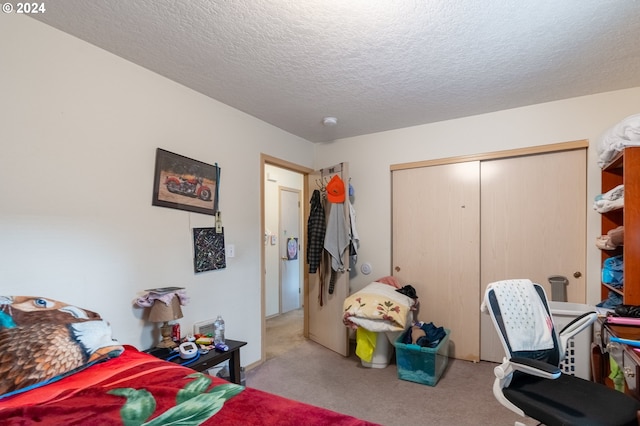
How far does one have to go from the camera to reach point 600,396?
1.50 metres

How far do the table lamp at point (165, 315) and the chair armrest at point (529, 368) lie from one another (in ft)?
6.33

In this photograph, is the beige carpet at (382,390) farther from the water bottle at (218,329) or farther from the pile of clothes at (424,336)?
the water bottle at (218,329)

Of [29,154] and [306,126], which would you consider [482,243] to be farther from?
[29,154]

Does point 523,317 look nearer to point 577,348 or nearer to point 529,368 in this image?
point 529,368

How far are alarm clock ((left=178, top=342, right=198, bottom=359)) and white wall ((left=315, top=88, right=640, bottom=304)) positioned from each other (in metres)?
2.10

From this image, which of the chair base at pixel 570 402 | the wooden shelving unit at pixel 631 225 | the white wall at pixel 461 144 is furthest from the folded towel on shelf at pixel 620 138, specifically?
the chair base at pixel 570 402

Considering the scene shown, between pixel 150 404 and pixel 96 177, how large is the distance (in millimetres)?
1445

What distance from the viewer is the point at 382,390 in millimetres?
2621

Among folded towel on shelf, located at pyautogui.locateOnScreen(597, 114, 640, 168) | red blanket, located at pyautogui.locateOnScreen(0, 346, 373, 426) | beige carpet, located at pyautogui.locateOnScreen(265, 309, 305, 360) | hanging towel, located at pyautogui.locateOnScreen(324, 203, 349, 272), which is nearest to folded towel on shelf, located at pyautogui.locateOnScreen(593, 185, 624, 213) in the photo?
folded towel on shelf, located at pyautogui.locateOnScreen(597, 114, 640, 168)

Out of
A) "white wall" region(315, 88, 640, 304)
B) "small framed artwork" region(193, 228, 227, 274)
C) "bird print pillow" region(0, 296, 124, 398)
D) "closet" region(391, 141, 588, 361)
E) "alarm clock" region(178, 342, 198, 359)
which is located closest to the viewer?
"bird print pillow" region(0, 296, 124, 398)

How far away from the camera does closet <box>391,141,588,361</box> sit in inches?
113

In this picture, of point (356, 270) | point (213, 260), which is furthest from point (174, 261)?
point (356, 270)

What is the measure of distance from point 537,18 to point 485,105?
4.18ft

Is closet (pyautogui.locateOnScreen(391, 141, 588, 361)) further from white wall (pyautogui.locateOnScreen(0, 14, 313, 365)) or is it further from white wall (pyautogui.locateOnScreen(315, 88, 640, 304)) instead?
white wall (pyautogui.locateOnScreen(0, 14, 313, 365))
